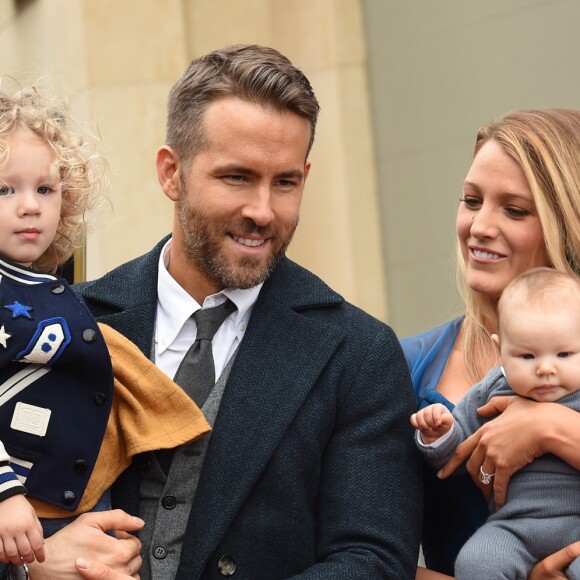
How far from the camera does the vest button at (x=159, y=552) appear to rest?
385 cm

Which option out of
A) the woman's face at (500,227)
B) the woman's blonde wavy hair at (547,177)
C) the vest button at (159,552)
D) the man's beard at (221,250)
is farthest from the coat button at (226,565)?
the woman's face at (500,227)

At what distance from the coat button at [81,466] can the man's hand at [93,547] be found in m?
0.11

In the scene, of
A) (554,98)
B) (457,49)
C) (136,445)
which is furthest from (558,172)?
(457,49)

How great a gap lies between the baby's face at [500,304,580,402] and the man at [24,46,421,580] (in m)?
0.35

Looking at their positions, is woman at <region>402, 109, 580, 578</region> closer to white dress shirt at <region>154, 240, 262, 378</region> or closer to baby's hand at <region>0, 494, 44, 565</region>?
white dress shirt at <region>154, 240, 262, 378</region>

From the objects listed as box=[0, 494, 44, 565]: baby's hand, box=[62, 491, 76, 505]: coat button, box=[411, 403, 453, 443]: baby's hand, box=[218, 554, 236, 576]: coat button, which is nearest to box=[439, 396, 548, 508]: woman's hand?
box=[411, 403, 453, 443]: baby's hand

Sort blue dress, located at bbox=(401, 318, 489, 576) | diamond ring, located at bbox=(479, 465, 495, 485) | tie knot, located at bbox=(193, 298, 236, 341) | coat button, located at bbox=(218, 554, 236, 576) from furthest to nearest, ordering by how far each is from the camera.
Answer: blue dress, located at bbox=(401, 318, 489, 576)
tie knot, located at bbox=(193, 298, 236, 341)
diamond ring, located at bbox=(479, 465, 495, 485)
coat button, located at bbox=(218, 554, 236, 576)

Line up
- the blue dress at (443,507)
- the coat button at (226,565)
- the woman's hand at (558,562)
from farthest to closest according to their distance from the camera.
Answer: the blue dress at (443,507), the coat button at (226,565), the woman's hand at (558,562)

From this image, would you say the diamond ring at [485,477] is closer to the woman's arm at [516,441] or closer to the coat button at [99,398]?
the woman's arm at [516,441]

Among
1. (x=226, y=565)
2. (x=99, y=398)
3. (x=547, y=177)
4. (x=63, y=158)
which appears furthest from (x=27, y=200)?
(x=547, y=177)

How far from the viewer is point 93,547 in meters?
3.64

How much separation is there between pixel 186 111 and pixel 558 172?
1.11 metres

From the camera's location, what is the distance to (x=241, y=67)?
163 inches

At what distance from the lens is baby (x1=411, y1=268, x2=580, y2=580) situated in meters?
3.80
